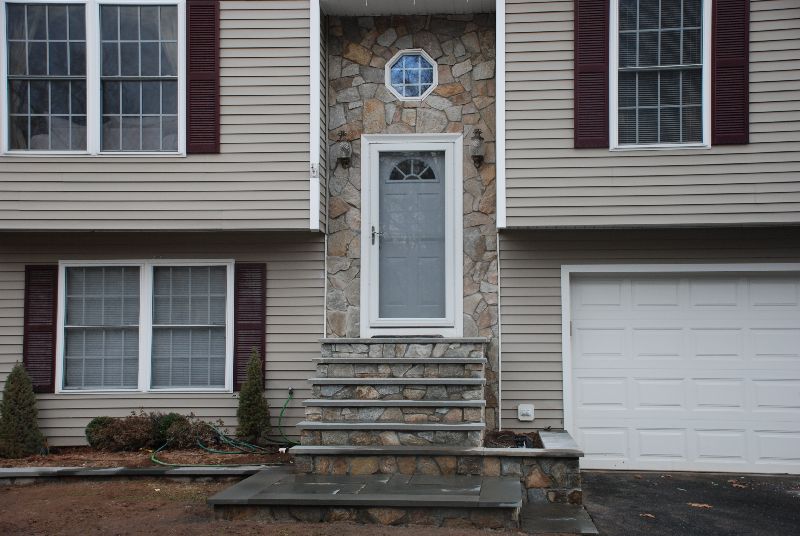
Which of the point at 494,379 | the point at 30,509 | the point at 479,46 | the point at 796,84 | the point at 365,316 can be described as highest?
the point at 479,46

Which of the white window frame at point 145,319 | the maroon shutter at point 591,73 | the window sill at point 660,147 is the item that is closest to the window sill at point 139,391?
the white window frame at point 145,319

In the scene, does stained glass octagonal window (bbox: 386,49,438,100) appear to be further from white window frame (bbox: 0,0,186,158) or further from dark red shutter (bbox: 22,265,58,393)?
dark red shutter (bbox: 22,265,58,393)

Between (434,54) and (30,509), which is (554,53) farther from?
(30,509)

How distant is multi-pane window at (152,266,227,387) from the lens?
8750mm

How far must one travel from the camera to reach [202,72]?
27.5ft

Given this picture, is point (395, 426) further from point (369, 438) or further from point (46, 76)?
point (46, 76)

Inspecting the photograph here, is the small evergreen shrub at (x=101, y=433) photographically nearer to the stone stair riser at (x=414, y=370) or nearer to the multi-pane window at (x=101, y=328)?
the multi-pane window at (x=101, y=328)

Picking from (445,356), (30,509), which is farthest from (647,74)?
(30,509)

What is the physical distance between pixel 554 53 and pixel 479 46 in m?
0.98

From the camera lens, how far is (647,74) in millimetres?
8078

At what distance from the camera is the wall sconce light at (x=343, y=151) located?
8727mm

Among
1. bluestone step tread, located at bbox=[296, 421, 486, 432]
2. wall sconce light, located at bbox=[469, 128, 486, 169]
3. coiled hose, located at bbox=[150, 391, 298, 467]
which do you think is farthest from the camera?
wall sconce light, located at bbox=[469, 128, 486, 169]

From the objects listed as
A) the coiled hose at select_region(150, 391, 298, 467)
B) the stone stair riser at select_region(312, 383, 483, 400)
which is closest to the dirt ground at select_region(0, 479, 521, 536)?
the coiled hose at select_region(150, 391, 298, 467)

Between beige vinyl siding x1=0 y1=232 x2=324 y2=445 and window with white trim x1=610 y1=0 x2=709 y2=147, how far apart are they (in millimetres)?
3365
